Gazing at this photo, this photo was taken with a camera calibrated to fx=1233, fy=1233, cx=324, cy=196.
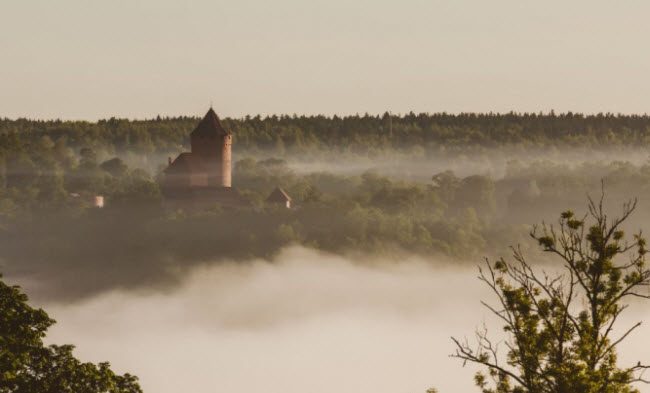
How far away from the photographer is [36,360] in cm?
2184

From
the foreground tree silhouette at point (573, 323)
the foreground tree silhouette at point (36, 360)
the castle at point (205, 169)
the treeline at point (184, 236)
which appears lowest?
the treeline at point (184, 236)

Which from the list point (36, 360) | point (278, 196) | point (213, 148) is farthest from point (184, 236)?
point (36, 360)

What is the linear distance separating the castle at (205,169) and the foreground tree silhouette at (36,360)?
123607 mm

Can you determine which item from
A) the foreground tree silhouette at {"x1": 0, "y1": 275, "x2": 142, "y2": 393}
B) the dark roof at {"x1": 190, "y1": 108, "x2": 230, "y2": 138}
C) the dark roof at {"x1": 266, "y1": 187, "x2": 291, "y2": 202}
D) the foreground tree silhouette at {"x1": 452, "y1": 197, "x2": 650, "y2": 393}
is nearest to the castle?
the dark roof at {"x1": 190, "y1": 108, "x2": 230, "y2": 138}

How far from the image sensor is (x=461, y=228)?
596 ft

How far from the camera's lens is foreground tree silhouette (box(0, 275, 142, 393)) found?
21.4m

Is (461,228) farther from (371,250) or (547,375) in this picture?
(547,375)

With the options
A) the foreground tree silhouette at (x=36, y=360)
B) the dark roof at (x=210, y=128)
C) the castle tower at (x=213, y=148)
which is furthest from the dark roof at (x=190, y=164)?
the foreground tree silhouette at (x=36, y=360)

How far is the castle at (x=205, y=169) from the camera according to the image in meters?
146

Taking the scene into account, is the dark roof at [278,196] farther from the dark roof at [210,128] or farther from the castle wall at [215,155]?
the dark roof at [210,128]

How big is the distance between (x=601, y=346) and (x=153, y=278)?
16807cm

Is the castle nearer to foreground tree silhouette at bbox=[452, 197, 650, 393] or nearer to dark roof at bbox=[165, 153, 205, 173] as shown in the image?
dark roof at bbox=[165, 153, 205, 173]

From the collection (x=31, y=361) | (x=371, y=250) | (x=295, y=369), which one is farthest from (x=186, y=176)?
(x=31, y=361)

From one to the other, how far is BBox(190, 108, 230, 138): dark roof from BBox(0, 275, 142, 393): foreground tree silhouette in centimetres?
12517
